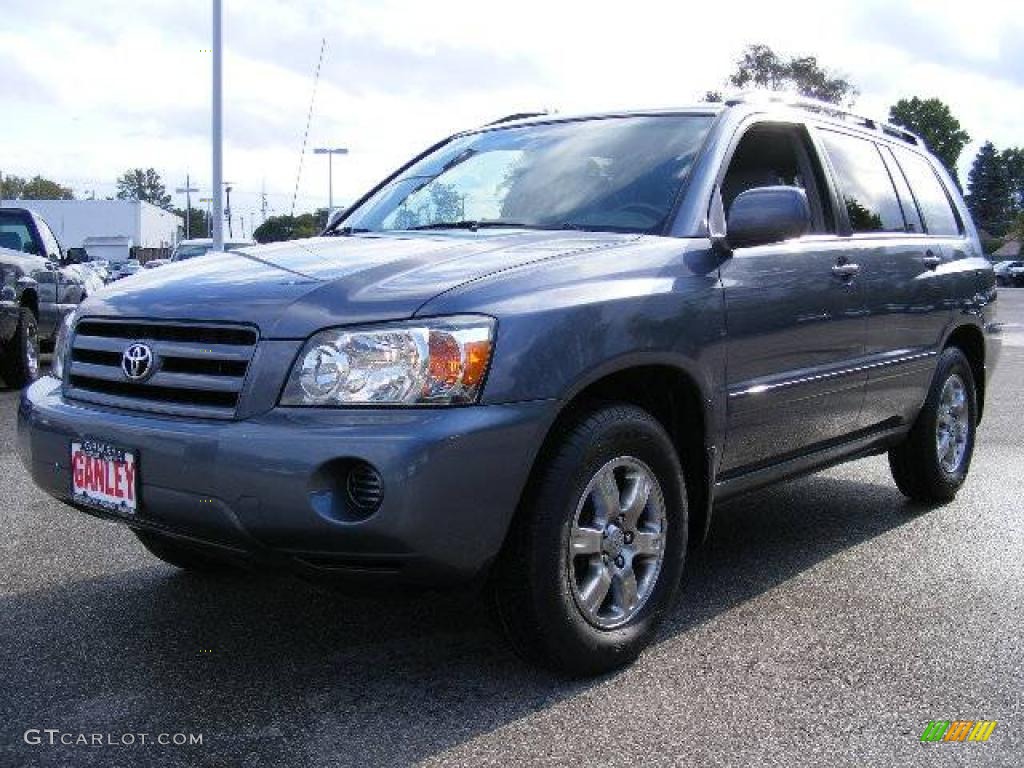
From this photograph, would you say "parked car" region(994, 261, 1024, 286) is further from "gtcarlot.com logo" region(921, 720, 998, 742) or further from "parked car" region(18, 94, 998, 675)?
"gtcarlot.com logo" region(921, 720, 998, 742)

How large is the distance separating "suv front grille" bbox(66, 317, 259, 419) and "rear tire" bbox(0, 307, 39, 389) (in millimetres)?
7117

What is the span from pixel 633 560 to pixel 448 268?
3.38 feet

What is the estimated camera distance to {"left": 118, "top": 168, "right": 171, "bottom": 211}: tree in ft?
556

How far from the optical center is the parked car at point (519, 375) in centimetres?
284

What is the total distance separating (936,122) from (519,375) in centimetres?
9687

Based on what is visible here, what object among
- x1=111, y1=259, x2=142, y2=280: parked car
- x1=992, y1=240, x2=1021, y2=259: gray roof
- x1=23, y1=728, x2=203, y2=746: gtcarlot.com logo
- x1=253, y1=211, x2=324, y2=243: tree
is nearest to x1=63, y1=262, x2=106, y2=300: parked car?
x1=253, y1=211, x2=324, y2=243: tree

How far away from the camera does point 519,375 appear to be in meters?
2.93

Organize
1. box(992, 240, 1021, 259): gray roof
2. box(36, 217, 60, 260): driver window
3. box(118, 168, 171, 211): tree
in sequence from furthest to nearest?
box(118, 168, 171, 211): tree < box(992, 240, 1021, 259): gray roof < box(36, 217, 60, 260): driver window

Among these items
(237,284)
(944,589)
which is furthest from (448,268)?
(944,589)

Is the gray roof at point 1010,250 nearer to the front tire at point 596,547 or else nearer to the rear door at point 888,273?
the rear door at point 888,273

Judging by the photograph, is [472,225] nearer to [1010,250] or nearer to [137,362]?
[137,362]

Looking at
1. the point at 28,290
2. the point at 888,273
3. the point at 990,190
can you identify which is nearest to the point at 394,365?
the point at 888,273

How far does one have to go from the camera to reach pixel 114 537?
482 cm

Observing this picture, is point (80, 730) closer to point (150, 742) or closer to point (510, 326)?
point (150, 742)
